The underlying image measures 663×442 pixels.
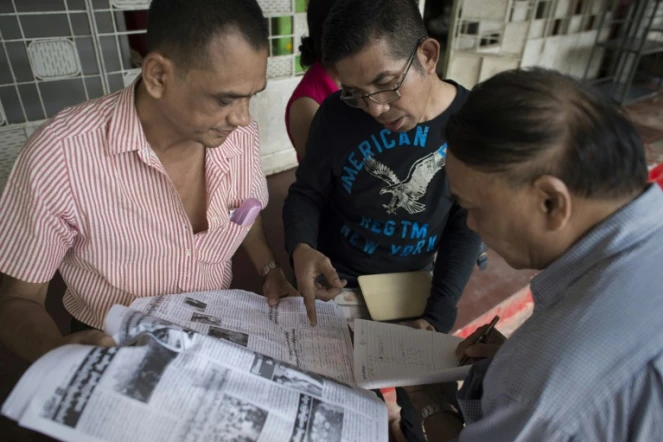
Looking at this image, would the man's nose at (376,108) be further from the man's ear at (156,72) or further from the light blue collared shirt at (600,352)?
the light blue collared shirt at (600,352)

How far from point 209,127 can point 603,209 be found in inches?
30.6

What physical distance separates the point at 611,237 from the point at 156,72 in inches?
35.6

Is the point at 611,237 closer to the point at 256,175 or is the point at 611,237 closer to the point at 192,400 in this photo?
the point at 192,400

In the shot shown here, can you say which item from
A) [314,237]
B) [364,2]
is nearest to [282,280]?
[314,237]

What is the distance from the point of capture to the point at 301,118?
180 cm

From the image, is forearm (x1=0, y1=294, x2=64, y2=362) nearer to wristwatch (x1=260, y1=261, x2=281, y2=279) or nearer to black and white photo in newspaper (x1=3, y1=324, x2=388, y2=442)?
black and white photo in newspaper (x1=3, y1=324, x2=388, y2=442)

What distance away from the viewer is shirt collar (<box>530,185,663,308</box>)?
0.65 meters

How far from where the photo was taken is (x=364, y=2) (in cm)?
107

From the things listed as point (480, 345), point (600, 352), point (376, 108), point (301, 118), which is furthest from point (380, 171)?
point (600, 352)

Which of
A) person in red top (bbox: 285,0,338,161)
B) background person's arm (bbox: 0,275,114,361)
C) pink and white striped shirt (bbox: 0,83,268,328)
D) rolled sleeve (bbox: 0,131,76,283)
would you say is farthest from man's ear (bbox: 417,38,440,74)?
background person's arm (bbox: 0,275,114,361)

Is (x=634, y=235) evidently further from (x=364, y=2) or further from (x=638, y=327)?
(x=364, y=2)

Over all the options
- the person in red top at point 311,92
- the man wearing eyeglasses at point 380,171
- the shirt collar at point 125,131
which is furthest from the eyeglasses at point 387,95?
the person in red top at point 311,92

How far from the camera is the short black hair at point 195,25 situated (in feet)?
2.88

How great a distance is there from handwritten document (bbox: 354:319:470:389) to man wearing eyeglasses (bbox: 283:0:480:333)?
0.40 ft
